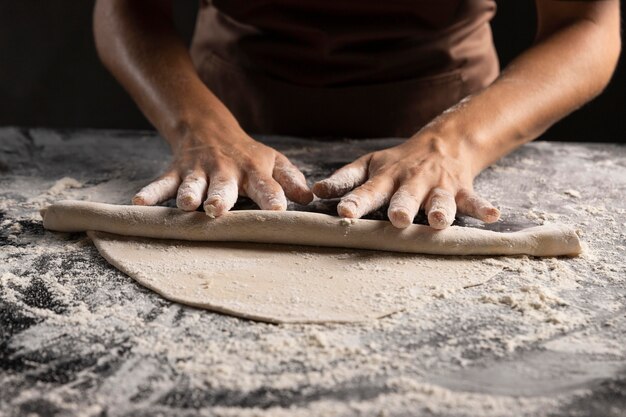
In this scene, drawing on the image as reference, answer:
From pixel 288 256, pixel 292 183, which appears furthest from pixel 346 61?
pixel 288 256

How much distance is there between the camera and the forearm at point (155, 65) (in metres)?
1.66

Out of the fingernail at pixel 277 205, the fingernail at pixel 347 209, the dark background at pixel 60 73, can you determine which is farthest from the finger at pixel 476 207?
the dark background at pixel 60 73

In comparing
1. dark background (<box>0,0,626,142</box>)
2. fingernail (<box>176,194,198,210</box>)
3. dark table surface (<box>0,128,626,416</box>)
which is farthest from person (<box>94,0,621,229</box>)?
dark background (<box>0,0,626,142</box>)

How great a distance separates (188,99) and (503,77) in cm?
72

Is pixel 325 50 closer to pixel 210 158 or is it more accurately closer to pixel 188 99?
A: pixel 188 99

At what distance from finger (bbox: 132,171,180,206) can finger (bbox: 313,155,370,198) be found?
0.27 meters

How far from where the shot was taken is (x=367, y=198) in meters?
1.33

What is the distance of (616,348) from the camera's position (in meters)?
0.98

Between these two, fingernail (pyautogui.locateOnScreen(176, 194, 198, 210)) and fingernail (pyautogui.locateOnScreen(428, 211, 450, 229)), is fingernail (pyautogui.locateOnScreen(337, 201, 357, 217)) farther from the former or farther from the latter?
fingernail (pyautogui.locateOnScreen(176, 194, 198, 210))

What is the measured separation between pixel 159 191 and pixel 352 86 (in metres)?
0.71

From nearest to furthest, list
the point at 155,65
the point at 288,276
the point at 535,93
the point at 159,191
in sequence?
the point at 288,276
the point at 159,191
the point at 535,93
the point at 155,65

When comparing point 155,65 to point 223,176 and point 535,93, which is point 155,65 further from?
point 535,93

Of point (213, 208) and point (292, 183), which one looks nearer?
point (213, 208)

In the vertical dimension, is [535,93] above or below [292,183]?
above
